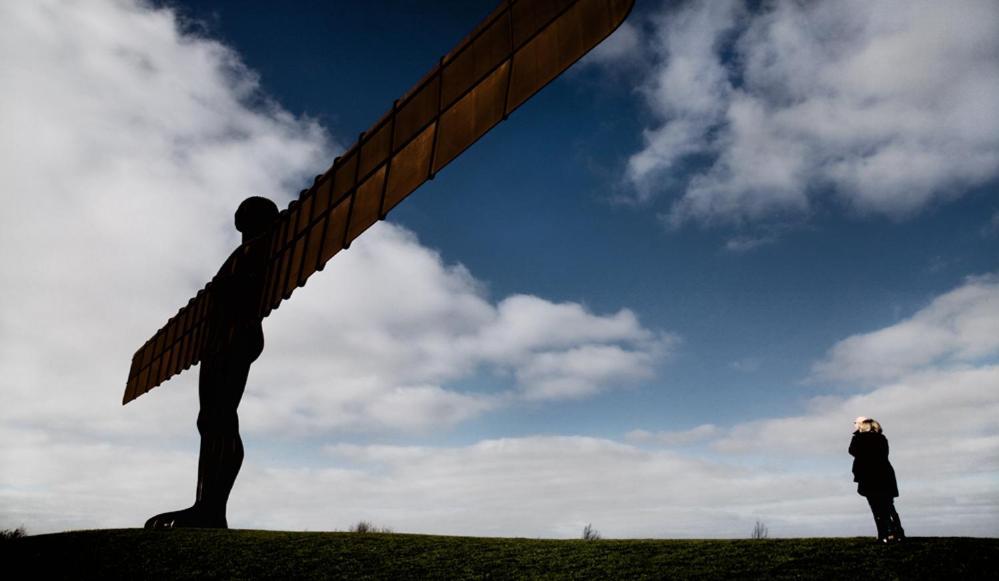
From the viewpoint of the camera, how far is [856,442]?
820cm

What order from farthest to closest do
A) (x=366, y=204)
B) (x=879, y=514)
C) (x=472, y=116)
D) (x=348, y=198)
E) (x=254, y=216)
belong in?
(x=254, y=216), (x=348, y=198), (x=366, y=204), (x=879, y=514), (x=472, y=116)

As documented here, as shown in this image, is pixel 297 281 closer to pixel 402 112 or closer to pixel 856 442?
pixel 402 112

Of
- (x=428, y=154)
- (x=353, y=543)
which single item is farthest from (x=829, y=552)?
(x=428, y=154)

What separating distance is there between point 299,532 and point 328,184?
4.59m

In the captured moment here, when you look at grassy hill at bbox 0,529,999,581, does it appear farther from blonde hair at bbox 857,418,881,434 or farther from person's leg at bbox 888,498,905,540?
blonde hair at bbox 857,418,881,434

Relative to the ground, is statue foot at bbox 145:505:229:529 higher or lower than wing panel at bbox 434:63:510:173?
lower

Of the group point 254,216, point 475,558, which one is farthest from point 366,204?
point 475,558

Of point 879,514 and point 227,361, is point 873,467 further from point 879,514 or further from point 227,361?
point 227,361

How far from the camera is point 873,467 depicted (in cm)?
795

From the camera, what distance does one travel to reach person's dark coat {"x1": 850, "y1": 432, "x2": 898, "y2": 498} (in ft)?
25.8

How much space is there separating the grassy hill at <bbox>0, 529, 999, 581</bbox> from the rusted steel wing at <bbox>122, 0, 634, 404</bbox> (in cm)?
334

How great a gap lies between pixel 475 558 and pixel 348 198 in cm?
451

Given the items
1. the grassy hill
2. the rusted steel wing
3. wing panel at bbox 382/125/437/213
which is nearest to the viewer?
the rusted steel wing

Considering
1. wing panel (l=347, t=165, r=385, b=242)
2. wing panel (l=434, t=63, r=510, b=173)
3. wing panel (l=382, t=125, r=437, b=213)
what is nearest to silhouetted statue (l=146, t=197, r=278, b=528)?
wing panel (l=347, t=165, r=385, b=242)
